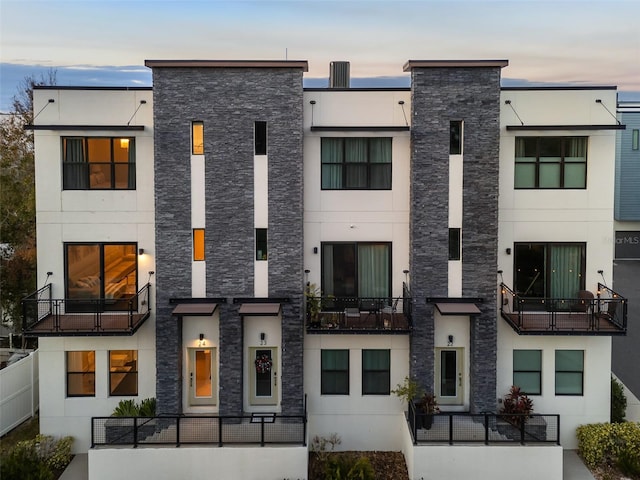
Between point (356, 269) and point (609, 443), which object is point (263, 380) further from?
point (609, 443)

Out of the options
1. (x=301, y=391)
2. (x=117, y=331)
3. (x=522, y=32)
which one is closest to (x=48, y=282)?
(x=117, y=331)

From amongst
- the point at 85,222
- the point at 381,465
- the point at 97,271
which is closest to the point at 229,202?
the point at 85,222

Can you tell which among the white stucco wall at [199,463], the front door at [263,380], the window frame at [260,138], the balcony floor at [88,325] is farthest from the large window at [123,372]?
the window frame at [260,138]

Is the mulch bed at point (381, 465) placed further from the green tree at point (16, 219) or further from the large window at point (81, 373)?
the green tree at point (16, 219)

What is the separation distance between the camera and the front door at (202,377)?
45.3ft

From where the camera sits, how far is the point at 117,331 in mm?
12719

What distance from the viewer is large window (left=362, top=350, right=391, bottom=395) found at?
14.0 meters

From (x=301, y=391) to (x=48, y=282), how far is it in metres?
7.68

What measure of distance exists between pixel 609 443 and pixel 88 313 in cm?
1459

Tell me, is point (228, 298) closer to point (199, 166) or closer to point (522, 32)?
point (199, 166)

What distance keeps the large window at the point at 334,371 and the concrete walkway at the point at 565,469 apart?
6035 millimetres

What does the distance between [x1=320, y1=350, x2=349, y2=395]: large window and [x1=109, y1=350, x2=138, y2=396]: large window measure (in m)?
5.34

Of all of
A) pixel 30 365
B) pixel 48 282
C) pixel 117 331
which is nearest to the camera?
pixel 117 331

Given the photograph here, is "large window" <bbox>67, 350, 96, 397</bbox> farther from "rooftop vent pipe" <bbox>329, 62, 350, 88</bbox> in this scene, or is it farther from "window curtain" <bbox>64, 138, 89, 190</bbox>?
"rooftop vent pipe" <bbox>329, 62, 350, 88</bbox>
